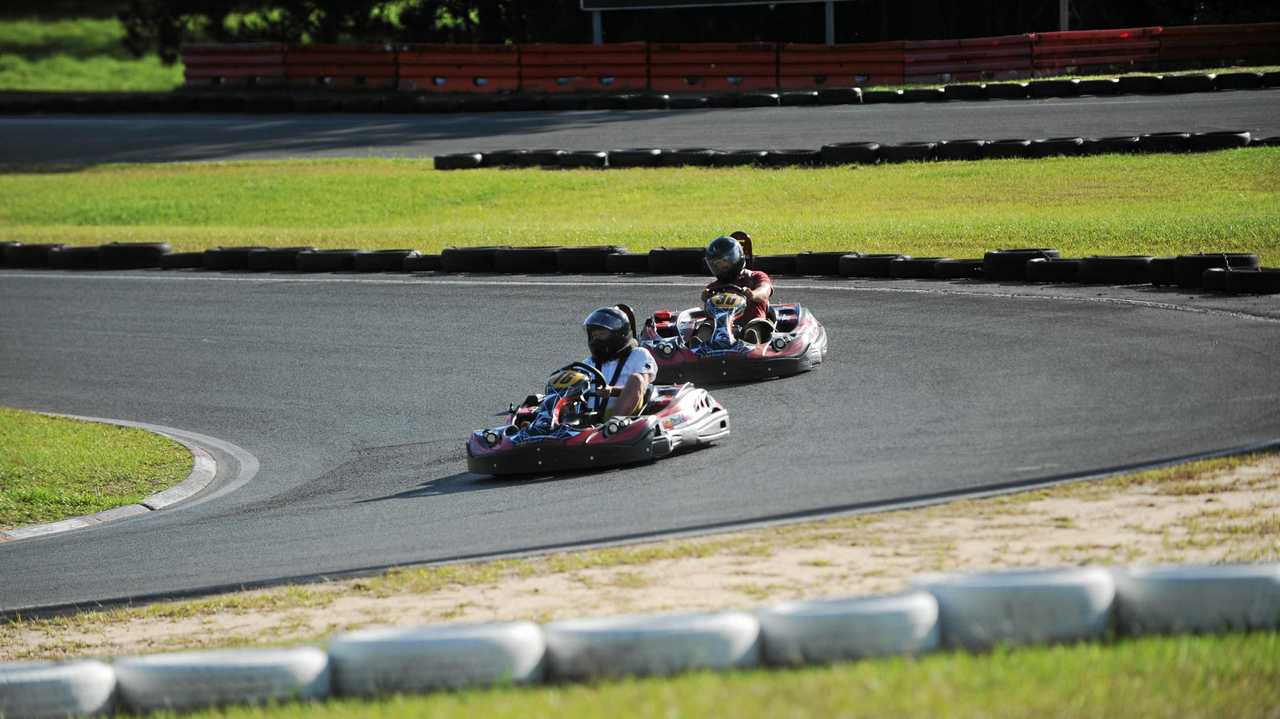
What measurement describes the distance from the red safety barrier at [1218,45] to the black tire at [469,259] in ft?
52.8

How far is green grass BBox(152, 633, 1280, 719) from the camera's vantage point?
15.9 ft

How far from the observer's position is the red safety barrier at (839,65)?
103 ft

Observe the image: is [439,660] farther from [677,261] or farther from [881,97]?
[881,97]

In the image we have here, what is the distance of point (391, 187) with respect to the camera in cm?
2684

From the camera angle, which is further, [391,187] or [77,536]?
[391,187]

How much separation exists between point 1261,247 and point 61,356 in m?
12.0

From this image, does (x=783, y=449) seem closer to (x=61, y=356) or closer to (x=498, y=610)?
(x=498, y=610)

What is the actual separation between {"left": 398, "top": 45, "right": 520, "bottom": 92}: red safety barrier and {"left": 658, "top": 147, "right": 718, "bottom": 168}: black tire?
9.13 meters

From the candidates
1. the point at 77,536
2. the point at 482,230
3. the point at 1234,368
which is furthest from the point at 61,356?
the point at 1234,368

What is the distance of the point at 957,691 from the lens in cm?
504

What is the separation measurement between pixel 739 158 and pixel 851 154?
1823 millimetres

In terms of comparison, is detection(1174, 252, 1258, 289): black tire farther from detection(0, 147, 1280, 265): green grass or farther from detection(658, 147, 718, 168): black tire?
detection(658, 147, 718, 168): black tire

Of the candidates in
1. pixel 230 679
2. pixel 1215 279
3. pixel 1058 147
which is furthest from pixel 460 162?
pixel 230 679

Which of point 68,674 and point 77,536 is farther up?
point 68,674
